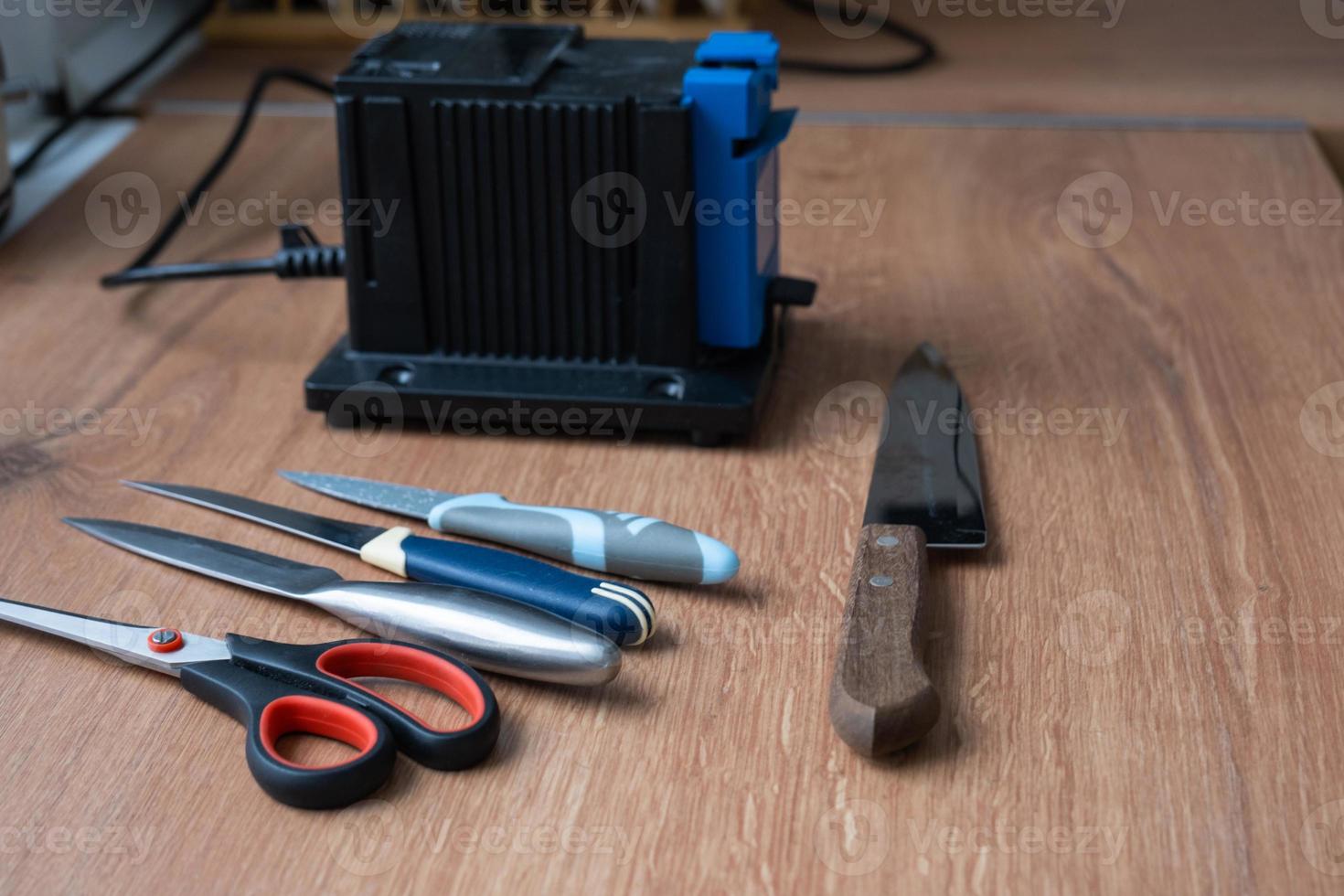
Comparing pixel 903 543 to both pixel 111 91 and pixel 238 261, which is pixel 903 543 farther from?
pixel 111 91

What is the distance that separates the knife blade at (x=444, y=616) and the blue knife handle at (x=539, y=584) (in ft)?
0.04

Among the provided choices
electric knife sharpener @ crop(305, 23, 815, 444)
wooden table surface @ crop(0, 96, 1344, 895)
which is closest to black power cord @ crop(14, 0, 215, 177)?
wooden table surface @ crop(0, 96, 1344, 895)

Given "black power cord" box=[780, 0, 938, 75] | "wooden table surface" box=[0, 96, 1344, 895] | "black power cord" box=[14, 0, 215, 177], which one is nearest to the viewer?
"wooden table surface" box=[0, 96, 1344, 895]

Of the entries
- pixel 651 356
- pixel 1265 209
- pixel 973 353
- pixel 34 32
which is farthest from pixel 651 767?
pixel 34 32

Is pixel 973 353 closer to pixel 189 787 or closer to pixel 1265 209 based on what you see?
pixel 1265 209

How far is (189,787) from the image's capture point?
17.3 inches

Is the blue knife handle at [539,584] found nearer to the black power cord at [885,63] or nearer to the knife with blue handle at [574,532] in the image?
the knife with blue handle at [574,532]

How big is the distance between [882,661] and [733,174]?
25 cm

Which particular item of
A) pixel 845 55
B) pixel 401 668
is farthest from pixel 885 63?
pixel 401 668

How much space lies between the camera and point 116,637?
1.60 ft

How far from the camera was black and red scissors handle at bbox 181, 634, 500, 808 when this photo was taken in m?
0.42

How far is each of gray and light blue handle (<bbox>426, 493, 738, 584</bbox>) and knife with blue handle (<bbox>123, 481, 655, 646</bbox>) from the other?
2cm

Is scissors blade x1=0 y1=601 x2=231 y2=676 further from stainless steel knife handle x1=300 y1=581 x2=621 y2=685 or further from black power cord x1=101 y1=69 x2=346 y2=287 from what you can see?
black power cord x1=101 y1=69 x2=346 y2=287

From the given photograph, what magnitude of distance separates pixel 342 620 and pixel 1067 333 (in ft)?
1.47
